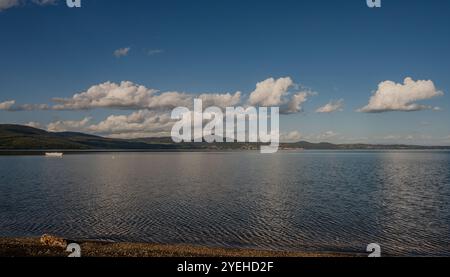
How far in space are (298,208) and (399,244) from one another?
16459 mm

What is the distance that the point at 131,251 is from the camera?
25109 mm

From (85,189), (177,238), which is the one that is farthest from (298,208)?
(85,189)

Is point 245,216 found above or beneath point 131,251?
beneath

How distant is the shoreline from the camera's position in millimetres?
23502

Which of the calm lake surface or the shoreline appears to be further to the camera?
the calm lake surface

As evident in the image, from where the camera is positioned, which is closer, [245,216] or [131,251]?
A: [131,251]

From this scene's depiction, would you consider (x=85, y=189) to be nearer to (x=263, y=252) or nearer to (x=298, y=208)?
(x=298, y=208)

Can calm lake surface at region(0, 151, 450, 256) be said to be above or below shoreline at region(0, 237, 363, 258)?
below

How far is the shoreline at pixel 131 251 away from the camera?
23.5m

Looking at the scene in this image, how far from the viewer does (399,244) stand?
31.0m

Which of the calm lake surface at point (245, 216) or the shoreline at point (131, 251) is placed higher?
the shoreline at point (131, 251)

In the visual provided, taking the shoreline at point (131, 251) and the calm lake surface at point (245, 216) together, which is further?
the calm lake surface at point (245, 216)
